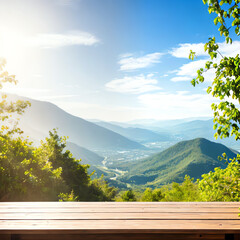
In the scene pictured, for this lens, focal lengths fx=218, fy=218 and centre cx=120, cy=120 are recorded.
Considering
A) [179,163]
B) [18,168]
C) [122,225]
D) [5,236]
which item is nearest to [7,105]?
[18,168]

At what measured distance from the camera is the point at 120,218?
2168 mm

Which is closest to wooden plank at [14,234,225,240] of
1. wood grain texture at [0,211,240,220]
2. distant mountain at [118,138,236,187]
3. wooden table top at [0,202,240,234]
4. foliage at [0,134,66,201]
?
wooden table top at [0,202,240,234]

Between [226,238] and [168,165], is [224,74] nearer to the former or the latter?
[226,238]

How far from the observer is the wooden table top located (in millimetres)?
1946

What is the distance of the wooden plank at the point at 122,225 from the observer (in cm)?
193

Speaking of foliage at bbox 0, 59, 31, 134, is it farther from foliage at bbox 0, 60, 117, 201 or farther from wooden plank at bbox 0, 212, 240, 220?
wooden plank at bbox 0, 212, 240, 220

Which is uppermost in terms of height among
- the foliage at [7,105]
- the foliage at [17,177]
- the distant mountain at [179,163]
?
the foliage at [7,105]

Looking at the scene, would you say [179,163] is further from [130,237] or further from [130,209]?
[130,237]

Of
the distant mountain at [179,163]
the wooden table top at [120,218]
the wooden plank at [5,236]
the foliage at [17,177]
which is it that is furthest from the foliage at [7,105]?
the distant mountain at [179,163]

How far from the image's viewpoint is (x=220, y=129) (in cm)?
217

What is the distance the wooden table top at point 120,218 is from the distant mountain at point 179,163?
418 feet

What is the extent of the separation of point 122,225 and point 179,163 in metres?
164

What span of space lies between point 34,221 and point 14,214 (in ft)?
1.18

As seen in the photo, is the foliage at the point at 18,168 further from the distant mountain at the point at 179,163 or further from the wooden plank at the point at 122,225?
the distant mountain at the point at 179,163
